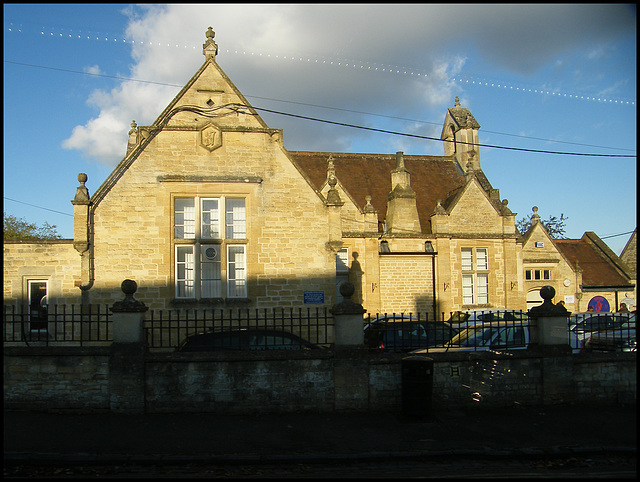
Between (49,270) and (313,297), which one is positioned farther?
(313,297)

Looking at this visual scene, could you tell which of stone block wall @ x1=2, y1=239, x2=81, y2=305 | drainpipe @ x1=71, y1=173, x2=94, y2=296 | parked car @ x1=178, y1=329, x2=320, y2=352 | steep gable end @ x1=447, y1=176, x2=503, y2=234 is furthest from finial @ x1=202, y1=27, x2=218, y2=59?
steep gable end @ x1=447, y1=176, x2=503, y2=234

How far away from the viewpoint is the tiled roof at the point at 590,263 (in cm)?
3422

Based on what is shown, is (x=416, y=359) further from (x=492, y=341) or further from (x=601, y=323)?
(x=601, y=323)

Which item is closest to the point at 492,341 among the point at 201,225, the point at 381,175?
the point at 201,225

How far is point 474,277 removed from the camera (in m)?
26.0

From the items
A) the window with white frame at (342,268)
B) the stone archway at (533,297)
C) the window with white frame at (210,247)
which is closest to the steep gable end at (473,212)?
the window with white frame at (342,268)

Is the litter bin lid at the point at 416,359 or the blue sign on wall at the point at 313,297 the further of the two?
the blue sign on wall at the point at 313,297

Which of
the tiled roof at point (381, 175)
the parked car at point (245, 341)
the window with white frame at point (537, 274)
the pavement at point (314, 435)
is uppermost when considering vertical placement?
the tiled roof at point (381, 175)

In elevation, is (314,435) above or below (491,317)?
below

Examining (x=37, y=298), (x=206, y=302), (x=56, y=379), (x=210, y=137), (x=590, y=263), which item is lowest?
(x=56, y=379)

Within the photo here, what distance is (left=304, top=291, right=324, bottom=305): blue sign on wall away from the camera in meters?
15.3

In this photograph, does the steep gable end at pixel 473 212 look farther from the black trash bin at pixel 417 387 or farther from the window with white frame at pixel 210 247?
the black trash bin at pixel 417 387

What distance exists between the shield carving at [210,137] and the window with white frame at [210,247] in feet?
4.79

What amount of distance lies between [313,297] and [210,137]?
535 centimetres
